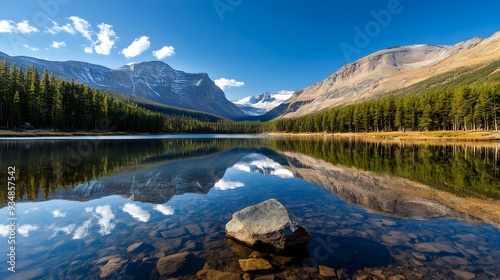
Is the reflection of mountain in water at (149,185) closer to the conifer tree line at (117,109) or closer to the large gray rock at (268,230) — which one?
the large gray rock at (268,230)

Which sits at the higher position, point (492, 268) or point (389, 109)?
point (389, 109)

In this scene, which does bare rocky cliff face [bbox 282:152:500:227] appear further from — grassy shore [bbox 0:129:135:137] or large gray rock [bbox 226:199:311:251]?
grassy shore [bbox 0:129:135:137]

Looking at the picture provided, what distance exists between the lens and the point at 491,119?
88625 mm

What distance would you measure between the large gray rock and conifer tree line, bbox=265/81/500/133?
111 meters

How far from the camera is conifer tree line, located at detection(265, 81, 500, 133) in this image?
85.8m

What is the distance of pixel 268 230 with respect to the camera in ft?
31.3

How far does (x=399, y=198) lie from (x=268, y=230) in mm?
12068

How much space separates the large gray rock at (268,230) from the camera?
939 cm

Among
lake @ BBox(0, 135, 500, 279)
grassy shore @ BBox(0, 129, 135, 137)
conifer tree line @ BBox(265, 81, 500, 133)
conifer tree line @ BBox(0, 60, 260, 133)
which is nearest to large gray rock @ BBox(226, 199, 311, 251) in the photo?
lake @ BBox(0, 135, 500, 279)

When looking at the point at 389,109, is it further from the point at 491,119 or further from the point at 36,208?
the point at 36,208

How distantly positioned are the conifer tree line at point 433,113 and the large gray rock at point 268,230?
4352 inches

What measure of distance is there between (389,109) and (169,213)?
129040mm

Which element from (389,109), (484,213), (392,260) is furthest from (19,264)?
(389,109)

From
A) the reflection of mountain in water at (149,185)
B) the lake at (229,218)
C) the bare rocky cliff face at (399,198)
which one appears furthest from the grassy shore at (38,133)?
the bare rocky cliff face at (399,198)
